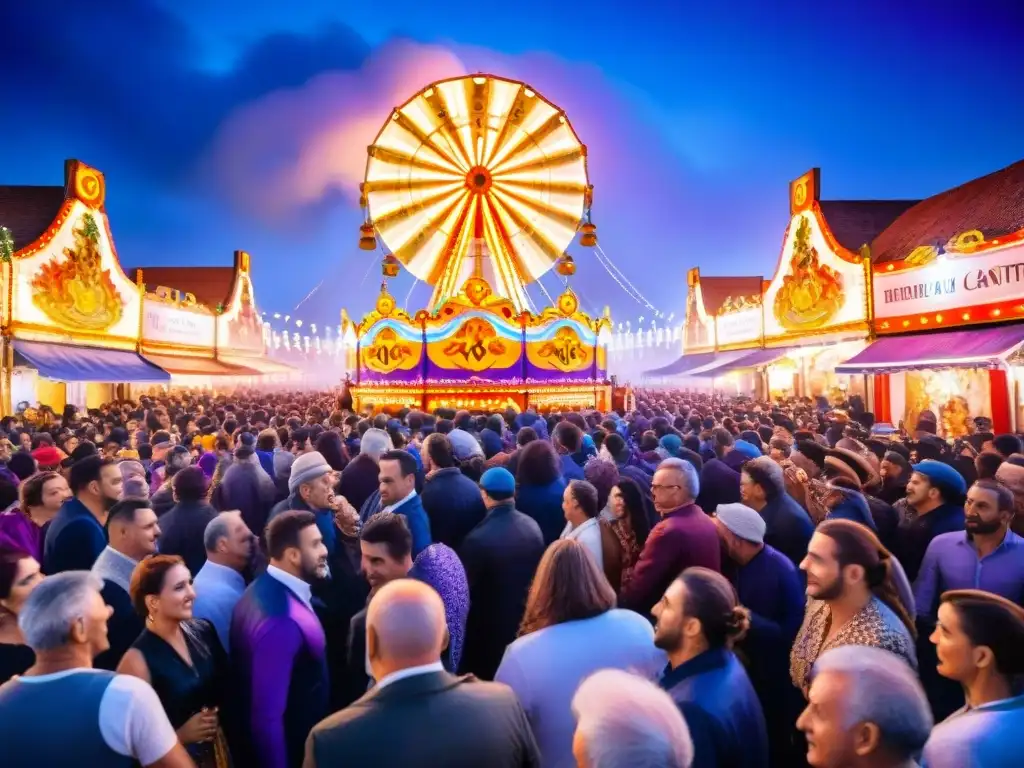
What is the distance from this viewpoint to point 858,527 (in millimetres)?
3258

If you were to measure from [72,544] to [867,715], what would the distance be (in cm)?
453

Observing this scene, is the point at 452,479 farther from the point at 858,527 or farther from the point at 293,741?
the point at 858,527

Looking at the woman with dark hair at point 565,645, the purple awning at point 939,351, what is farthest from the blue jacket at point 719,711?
the purple awning at point 939,351

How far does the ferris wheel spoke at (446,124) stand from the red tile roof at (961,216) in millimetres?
13610

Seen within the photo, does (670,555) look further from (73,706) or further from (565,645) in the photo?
(73,706)

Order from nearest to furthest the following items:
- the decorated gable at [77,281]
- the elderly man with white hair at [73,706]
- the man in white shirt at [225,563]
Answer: the elderly man with white hair at [73,706]
the man in white shirt at [225,563]
the decorated gable at [77,281]

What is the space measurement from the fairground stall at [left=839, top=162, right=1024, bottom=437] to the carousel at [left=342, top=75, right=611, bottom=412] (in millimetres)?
8087

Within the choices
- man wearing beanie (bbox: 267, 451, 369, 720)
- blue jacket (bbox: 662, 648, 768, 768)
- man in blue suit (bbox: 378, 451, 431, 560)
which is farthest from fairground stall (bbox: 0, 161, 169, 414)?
blue jacket (bbox: 662, 648, 768, 768)

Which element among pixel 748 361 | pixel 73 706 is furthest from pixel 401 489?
pixel 748 361

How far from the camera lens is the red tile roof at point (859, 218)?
26766mm

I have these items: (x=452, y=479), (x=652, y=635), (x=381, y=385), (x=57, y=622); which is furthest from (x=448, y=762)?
(x=381, y=385)

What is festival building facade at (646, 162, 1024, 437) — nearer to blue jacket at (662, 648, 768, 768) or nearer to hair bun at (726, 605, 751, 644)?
hair bun at (726, 605, 751, 644)

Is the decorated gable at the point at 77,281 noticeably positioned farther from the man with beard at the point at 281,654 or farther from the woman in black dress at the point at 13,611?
the man with beard at the point at 281,654

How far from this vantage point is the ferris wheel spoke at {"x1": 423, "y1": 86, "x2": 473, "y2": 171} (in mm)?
23266
